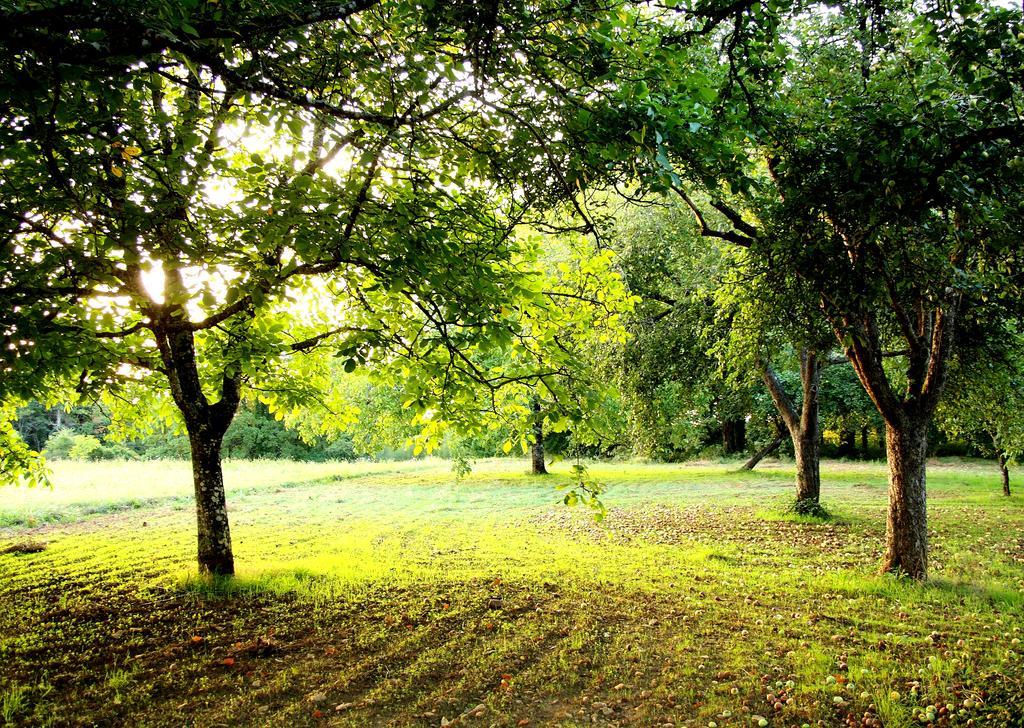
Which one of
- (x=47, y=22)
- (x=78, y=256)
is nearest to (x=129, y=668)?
(x=78, y=256)

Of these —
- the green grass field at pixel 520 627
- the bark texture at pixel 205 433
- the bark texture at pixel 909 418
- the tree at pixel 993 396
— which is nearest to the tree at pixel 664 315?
the green grass field at pixel 520 627

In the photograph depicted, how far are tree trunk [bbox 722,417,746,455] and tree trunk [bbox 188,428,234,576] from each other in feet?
133

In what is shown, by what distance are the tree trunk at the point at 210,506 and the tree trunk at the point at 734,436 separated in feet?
133

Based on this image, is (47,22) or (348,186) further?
(348,186)

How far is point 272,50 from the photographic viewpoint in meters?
3.94

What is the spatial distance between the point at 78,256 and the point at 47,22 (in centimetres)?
302

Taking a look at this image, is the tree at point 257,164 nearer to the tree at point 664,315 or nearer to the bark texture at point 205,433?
the bark texture at point 205,433

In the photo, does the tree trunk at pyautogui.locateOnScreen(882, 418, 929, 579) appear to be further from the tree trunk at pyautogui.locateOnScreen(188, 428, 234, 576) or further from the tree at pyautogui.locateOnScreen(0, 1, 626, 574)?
the tree trunk at pyautogui.locateOnScreen(188, 428, 234, 576)

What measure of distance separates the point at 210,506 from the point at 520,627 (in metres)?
5.62

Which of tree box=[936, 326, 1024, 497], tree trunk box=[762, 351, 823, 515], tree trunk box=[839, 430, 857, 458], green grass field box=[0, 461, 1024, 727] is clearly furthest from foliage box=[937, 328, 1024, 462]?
tree trunk box=[839, 430, 857, 458]

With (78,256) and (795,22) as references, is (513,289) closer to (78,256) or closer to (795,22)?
(78,256)

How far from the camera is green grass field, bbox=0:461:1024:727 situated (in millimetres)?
5141

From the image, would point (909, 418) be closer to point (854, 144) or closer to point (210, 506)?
point (854, 144)

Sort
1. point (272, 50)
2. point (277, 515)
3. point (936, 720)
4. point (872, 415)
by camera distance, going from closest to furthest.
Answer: point (272, 50)
point (936, 720)
point (277, 515)
point (872, 415)
